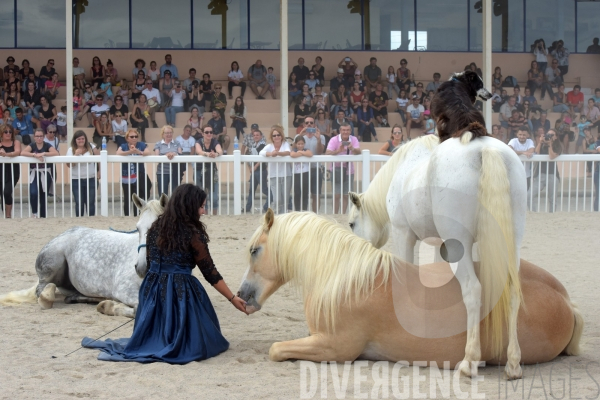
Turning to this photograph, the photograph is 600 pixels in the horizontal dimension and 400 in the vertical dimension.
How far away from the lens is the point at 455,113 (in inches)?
178

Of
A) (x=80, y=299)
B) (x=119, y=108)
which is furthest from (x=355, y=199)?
(x=119, y=108)

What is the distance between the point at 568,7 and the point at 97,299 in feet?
61.5

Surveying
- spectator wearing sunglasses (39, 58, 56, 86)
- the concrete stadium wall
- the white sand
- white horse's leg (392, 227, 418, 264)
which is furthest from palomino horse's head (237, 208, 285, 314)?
the concrete stadium wall

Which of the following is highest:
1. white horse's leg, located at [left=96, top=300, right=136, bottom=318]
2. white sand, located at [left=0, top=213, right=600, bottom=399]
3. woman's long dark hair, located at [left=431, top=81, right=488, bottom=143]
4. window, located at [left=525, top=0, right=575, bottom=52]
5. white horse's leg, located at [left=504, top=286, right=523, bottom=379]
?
window, located at [left=525, top=0, right=575, bottom=52]

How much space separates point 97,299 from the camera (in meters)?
6.48

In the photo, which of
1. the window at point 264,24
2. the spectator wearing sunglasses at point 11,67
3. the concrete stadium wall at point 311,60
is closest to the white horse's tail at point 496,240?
the spectator wearing sunglasses at point 11,67

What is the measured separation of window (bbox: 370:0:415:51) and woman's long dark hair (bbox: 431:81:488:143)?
16.2 m

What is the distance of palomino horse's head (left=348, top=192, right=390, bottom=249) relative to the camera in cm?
572

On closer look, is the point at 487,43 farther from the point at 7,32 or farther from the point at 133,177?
the point at 7,32

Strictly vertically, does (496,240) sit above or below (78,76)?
below

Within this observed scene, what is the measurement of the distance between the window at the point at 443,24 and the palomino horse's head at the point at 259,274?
56.6 feet

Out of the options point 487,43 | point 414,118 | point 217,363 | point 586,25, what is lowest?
point 217,363

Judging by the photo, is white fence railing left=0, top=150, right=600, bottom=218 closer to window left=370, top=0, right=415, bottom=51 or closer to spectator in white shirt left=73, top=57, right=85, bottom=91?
spectator in white shirt left=73, top=57, right=85, bottom=91

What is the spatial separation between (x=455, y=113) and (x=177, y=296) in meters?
2.17
